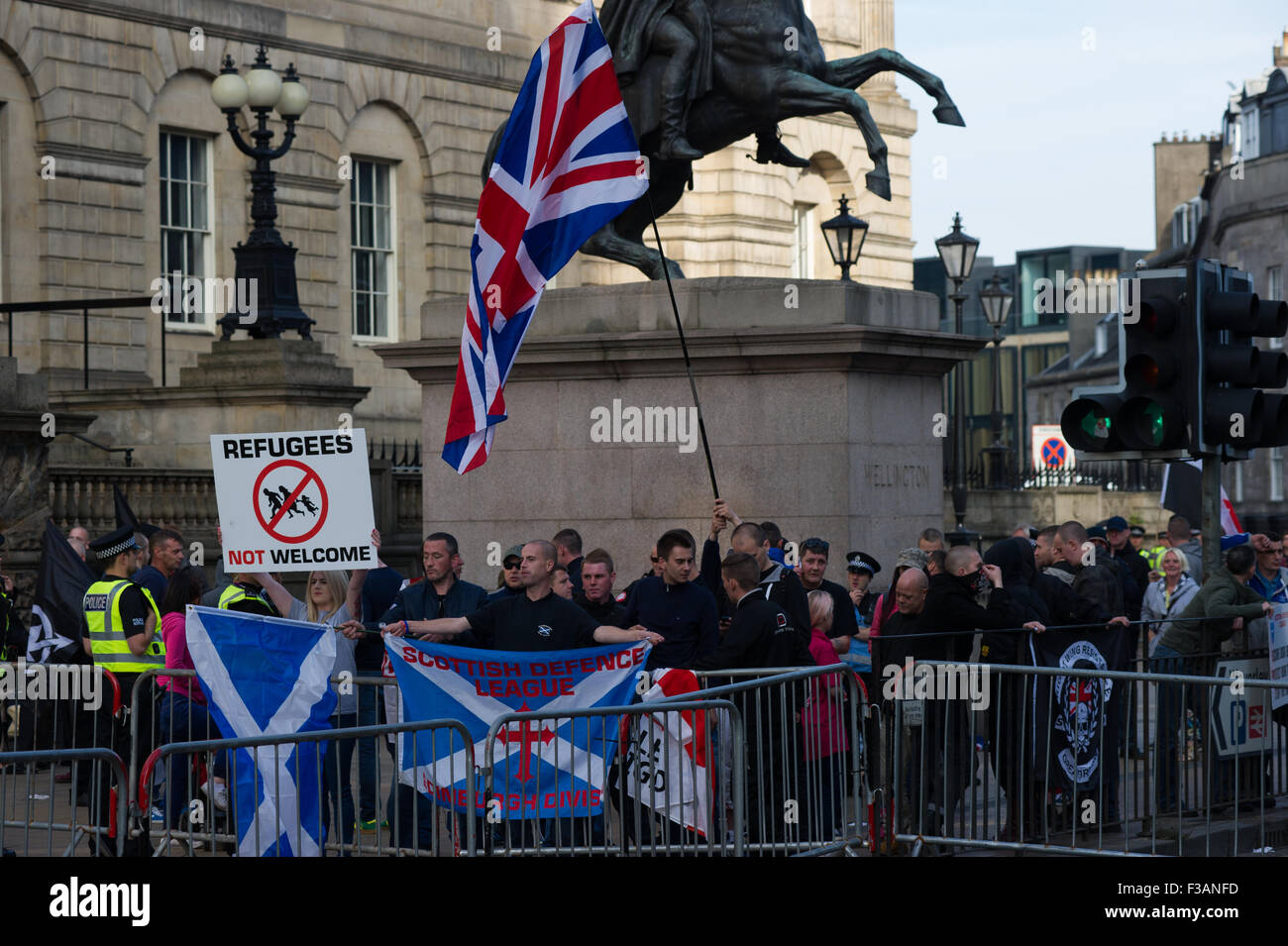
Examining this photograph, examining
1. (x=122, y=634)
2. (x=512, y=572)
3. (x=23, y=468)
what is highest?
(x=23, y=468)

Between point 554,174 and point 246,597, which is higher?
point 554,174

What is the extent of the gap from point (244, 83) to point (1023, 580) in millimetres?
14488

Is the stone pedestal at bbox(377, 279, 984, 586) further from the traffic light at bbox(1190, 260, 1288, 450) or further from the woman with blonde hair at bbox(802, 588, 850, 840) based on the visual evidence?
the woman with blonde hair at bbox(802, 588, 850, 840)

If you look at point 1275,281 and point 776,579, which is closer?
point 776,579

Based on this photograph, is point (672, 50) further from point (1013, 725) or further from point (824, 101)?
point (1013, 725)

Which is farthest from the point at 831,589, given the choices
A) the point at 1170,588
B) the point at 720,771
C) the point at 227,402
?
the point at 227,402

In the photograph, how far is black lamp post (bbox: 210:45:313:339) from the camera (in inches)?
970

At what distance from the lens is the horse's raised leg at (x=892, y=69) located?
1636 cm

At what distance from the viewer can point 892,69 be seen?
648 inches

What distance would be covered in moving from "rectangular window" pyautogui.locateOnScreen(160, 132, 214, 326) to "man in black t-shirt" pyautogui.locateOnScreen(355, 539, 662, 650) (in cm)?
2382

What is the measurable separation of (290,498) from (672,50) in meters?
6.52

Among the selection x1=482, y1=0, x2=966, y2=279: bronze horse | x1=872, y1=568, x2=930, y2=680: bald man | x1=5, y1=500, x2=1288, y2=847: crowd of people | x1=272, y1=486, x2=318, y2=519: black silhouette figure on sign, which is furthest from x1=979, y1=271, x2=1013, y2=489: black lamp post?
x1=272, y1=486, x2=318, y2=519: black silhouette figure on sign

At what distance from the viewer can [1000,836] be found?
36.6 ft
